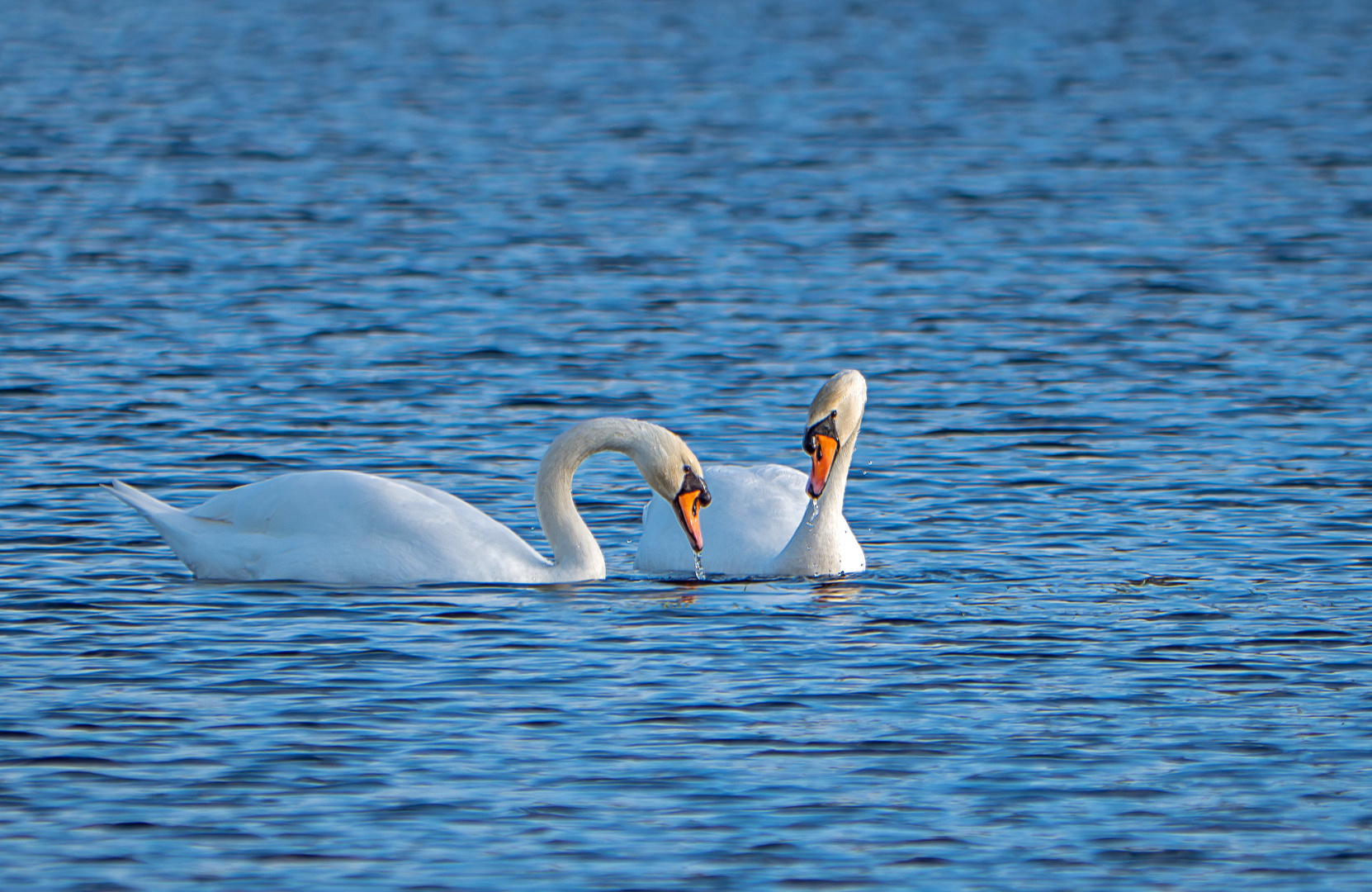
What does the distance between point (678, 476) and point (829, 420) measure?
992 millimetres

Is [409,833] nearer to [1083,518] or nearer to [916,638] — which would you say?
[916,638]

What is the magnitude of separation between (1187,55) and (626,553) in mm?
Answer: 39760

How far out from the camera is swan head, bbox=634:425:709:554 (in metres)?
13.0

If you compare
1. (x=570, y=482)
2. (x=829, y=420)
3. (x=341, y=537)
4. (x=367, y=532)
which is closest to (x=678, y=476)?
(x=570, y=482)

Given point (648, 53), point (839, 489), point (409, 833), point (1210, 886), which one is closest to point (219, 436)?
point (839, 489)

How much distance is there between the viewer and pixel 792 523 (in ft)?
45.1

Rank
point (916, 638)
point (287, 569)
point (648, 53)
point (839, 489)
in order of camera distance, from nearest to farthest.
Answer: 1. point (916, 638)
2. point (287, 569)
3. point (839, 489)
4. point (648, 53)

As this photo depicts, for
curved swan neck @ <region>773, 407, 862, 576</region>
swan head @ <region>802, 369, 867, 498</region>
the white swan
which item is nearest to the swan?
the white swan

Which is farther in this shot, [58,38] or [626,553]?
[58,38]

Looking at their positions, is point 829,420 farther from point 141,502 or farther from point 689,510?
point 141,502

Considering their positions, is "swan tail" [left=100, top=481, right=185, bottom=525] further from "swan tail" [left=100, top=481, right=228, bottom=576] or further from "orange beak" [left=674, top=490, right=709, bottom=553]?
"orange beak" [left=674, top=490, right=709, bottom=553]

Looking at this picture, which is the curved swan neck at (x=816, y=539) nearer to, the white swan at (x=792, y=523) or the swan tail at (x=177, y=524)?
the white swan at (x=792, y=523)

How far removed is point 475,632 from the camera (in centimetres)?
1159

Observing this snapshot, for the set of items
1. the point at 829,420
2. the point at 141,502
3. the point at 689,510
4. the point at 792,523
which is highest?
the point at 829,420
